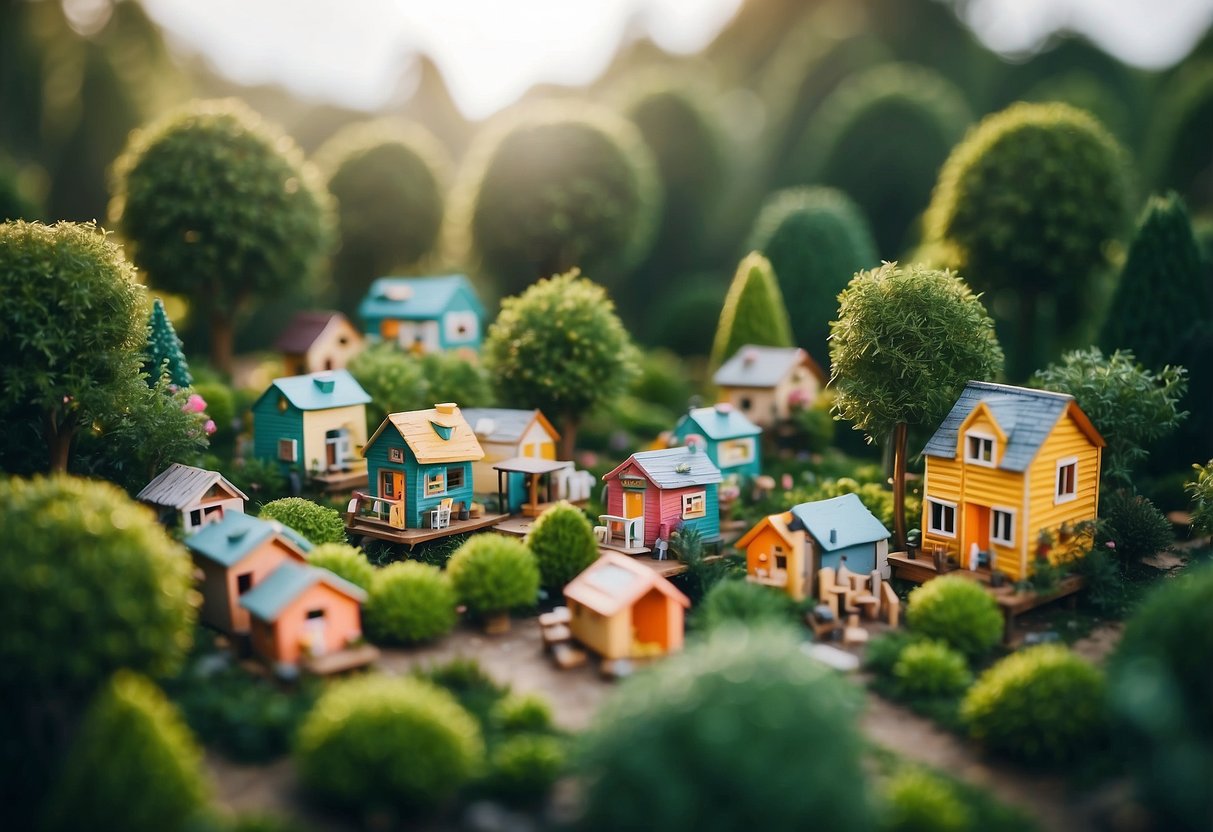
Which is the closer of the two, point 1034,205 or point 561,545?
point 561,545

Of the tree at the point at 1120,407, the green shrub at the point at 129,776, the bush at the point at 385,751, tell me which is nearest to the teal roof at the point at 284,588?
the bush at the point at 385,751

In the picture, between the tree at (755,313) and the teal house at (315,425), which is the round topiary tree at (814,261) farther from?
the teal house at (315,425)

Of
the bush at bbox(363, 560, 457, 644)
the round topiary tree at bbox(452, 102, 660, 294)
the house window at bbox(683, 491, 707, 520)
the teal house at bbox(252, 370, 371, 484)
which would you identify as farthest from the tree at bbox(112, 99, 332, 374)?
the house window at bbox(683, 491, 707, 520)

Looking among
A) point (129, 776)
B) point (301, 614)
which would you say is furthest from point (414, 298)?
point (129, 776)

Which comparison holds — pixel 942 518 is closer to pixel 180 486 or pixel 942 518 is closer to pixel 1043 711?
pixel 1043 711

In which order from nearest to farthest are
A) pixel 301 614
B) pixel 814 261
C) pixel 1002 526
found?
pixel 301 614, pixel 1002 526, pixel 814 261

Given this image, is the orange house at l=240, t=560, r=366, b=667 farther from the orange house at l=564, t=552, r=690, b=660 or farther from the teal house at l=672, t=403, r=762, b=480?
the teal house at l=672, t=403, r=762, b=480
